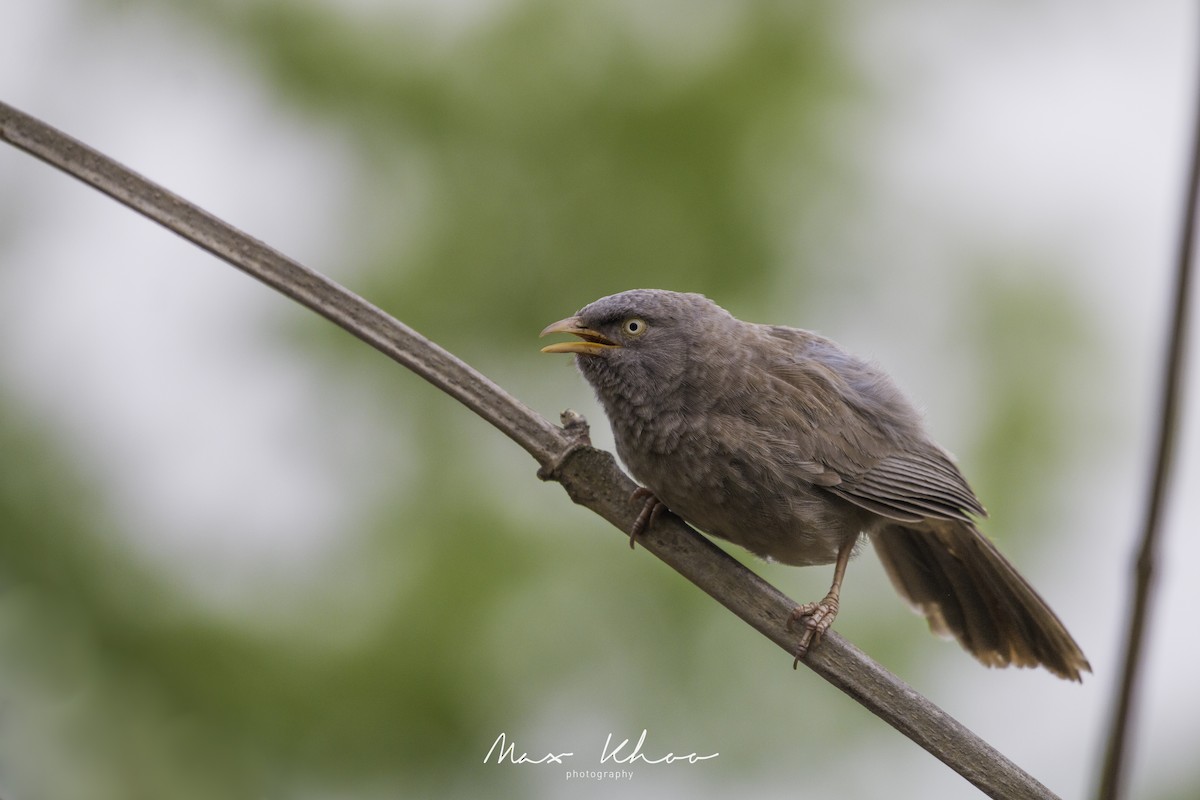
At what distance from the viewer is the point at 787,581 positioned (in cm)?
721

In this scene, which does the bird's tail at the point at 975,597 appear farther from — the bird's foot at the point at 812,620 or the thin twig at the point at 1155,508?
the thin twig at the point at 1155,508

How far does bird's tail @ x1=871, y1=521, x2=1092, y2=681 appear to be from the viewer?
14.4 feet

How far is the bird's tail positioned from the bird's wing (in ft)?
1.14

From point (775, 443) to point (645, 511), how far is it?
2.15 ft

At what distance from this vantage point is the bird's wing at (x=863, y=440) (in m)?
4.01

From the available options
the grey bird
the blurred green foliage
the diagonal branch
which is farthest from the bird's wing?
the blurred green foliage

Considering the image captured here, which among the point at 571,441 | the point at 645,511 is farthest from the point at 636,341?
the point at 571,441

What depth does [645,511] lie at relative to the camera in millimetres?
3494

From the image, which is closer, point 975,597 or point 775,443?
point 775,443

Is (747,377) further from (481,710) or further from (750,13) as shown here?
(750,13)

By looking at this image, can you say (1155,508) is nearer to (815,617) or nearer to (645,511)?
(815,617)

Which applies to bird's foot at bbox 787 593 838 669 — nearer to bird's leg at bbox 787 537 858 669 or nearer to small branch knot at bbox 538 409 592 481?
bird's leg at bbox 787 537 858 669

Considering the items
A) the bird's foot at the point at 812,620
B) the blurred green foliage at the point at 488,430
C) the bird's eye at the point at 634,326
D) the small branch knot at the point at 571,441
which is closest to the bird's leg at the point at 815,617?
the bird's foot at the point at 812,620

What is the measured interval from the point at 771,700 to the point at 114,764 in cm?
403
